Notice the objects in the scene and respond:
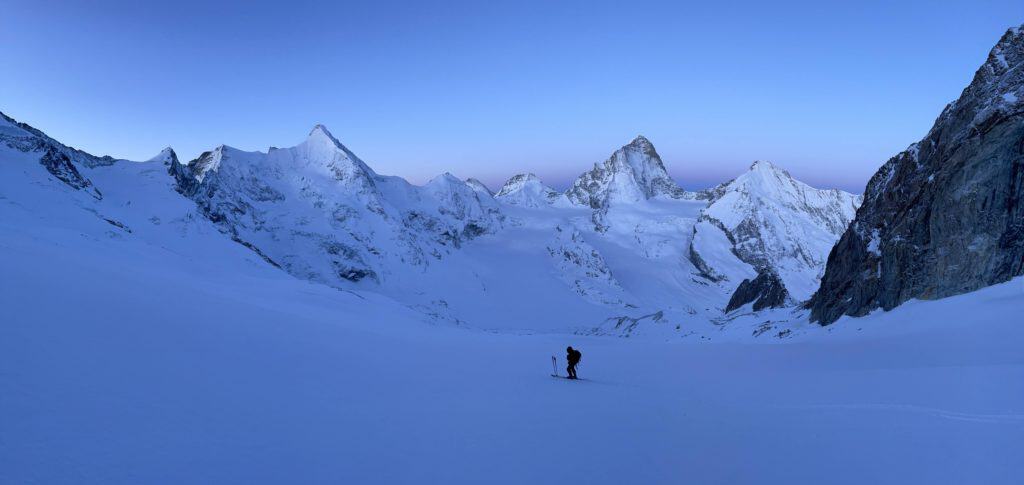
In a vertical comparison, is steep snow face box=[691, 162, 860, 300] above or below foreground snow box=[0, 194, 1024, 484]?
above

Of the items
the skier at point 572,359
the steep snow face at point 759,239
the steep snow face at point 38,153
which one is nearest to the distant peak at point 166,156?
the steep snow face at point 38,153

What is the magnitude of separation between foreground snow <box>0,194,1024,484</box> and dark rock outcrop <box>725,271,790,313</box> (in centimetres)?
5323

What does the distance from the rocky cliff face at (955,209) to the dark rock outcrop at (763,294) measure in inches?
995

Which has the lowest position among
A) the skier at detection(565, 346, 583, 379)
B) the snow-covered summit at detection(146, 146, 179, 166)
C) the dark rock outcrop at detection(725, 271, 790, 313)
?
the skier at detection(565, 346, 583, 379)

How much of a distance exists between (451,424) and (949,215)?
3749cm

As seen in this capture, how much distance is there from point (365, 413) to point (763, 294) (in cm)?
7225

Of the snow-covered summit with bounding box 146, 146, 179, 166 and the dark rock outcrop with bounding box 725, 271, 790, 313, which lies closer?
the dark rock outcrop with bounding box 725, 271, 790, 313

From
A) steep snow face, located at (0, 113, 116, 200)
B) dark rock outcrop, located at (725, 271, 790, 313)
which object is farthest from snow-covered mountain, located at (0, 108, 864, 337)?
dark rock outcrop, located at (725, 271, 790, 313)

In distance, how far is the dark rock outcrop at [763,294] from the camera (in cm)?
6506

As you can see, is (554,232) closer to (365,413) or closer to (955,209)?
(955,209)

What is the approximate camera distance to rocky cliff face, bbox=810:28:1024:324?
Answer: 28484 mm

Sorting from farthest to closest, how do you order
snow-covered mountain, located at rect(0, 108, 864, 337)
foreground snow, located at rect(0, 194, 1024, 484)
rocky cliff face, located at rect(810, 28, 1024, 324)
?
1. snow-covered mountain, located at rect(0, 108, 864, 337)
2. rocky cliff face, located at rect(810, 28, 1024, 324)
3. foreground snow, located at rect(0, 194, 1024, 484)

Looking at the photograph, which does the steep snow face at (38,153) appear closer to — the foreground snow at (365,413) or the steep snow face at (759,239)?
the foreground snow at (365,413)

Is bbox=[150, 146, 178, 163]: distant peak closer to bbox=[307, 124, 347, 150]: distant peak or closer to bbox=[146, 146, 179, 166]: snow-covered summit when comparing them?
bbox=[146, 146, 179, 166]: snow-covered summit
